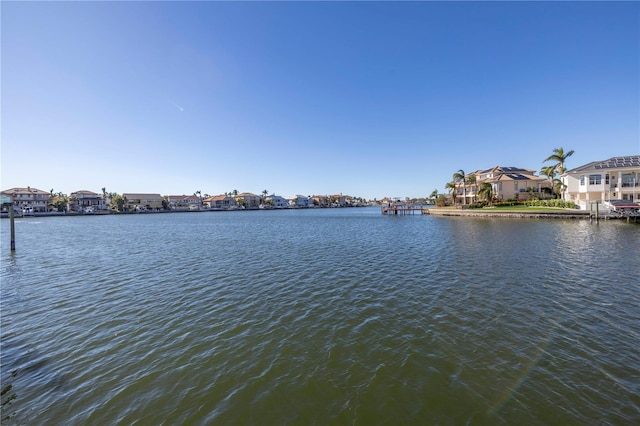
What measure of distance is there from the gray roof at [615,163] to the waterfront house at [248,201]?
154 meters

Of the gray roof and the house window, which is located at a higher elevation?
the gray roof

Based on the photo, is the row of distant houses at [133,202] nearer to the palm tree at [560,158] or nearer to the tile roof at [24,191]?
the tile roof at [24,191]

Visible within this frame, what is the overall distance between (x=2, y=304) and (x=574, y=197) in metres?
79.2

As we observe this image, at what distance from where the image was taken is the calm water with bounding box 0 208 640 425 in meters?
5.72

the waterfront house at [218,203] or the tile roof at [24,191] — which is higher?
the tile roof at [24,191]

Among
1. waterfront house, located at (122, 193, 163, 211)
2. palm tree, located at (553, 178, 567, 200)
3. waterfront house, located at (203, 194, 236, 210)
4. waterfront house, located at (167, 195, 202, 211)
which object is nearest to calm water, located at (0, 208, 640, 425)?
palm tree, located at (553, 178, 567, 200)

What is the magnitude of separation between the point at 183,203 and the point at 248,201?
38253 millimetres

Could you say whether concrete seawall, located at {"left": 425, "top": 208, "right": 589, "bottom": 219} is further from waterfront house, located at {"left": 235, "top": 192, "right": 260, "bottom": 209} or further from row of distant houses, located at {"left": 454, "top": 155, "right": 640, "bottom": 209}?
waterfront house, located at {"left": 235, "top": 192, "right": 260, "bottom": 209}

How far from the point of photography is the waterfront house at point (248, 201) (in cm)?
17112

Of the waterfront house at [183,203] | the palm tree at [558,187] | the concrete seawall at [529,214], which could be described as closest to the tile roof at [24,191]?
the waterfront house at [183,203]

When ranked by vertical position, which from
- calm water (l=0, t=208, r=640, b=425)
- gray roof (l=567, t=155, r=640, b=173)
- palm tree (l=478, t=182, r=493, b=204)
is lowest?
calm water (l=0, t=208, r=640, b=425)

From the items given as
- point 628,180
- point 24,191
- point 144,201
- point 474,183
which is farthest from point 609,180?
point 24,191

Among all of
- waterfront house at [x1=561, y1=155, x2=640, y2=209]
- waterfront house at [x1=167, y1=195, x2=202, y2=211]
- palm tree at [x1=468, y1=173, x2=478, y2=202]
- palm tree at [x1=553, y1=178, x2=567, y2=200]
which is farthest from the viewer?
waterfront house at [x1=167, y1=195, x2=202, y2=211]

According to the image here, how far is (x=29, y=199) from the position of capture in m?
110
